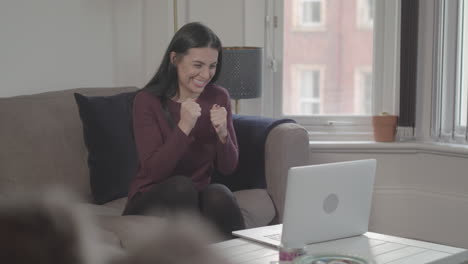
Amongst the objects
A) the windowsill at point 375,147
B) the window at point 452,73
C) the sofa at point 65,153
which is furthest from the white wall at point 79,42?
the window at point 452,73

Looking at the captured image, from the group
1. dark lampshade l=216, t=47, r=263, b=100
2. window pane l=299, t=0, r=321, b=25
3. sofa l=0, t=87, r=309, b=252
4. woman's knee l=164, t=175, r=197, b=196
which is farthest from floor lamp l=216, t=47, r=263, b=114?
woman's knee l=164, t=175, r=197, b=196

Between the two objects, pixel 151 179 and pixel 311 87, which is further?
pixel 311 87

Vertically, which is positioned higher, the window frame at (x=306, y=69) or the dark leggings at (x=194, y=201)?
the window frame at (x=306, y=69)

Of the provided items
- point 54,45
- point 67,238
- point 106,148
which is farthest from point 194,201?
point 67,238

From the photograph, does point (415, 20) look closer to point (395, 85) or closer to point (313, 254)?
point (395, 85)

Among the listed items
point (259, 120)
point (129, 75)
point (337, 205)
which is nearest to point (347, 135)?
point (259, 120)

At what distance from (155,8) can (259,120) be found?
1.07 metres

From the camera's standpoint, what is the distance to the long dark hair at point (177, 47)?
239cm

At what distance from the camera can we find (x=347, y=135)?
12.0ft

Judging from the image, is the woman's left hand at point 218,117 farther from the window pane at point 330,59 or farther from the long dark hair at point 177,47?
the window pane at point 330,59

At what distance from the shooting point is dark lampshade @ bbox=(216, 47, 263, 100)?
3053 millimetres

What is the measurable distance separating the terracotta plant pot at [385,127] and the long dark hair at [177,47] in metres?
1.27

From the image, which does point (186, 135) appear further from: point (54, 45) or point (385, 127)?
point (385, 127)

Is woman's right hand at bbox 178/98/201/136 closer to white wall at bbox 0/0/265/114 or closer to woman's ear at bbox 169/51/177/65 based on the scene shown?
woman's ear at bbox 169/51/177/65
